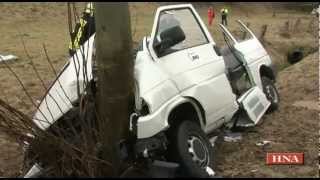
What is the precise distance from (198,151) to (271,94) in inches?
144

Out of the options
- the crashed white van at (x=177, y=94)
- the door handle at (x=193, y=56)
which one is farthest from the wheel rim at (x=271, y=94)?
the door handle at (x=193, y=56)

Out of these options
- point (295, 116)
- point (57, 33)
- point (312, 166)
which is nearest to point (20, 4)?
point (57, 33)

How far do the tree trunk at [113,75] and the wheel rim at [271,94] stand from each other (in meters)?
4.06

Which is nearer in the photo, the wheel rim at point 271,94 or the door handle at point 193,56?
the door handle at point 193,56

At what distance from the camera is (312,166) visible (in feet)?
22.3

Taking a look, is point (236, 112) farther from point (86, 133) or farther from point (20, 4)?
point (20, 4)

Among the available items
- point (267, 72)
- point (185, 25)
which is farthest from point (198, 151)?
point (267, 72)

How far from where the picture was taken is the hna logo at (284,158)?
274 inches

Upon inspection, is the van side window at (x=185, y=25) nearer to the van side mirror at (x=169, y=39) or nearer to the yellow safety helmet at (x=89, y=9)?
the van side mirror at (x=169, y=39)

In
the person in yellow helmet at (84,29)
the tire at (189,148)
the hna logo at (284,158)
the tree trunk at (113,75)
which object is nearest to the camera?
the tree trunk at (113,75)

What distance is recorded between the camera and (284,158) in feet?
23.2

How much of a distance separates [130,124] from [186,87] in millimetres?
876

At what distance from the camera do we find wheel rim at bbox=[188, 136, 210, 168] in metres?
6.22

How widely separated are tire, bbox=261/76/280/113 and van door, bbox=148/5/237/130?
2076 mm
